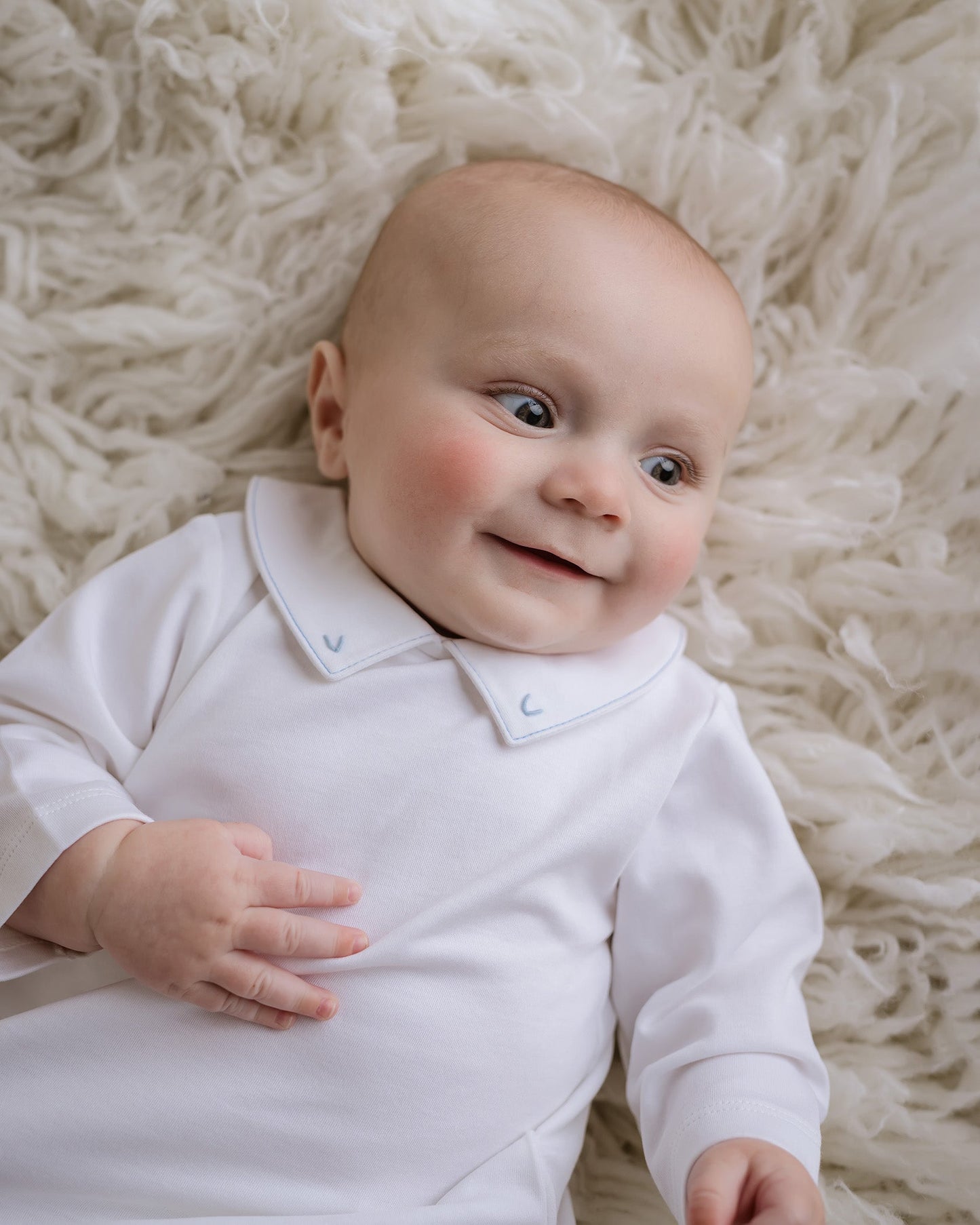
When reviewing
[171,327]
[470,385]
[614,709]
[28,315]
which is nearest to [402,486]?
[470,385]

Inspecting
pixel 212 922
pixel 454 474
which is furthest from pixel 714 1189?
pixel 454 474

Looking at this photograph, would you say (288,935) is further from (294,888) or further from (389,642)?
(389,642)

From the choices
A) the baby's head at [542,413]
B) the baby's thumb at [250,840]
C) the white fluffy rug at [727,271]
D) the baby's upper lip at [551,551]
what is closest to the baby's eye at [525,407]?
the baby's head at [542,413]

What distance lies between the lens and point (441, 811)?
1.30m

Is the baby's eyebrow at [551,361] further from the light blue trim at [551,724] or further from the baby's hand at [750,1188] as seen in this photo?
the baby's hand at [750,1188]

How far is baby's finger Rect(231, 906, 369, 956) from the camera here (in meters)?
1.19

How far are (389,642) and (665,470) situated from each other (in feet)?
1.25

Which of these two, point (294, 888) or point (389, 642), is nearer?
point (294, 888)

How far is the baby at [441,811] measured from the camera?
1.21m

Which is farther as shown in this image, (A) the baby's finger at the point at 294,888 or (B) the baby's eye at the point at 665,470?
(B) the baby's eye at the point at 665,470

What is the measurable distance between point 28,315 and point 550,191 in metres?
0.70

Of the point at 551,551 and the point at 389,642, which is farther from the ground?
the point at 551,551

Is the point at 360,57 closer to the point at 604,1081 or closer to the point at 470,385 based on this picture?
the point at 470,385

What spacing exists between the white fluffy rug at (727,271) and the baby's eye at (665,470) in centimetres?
21
